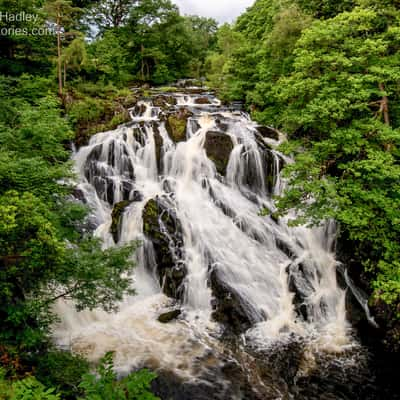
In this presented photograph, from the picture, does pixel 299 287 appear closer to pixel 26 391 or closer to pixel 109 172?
pixel 26 391

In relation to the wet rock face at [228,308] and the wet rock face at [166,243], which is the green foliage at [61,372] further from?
the wet rock face at [166,243]

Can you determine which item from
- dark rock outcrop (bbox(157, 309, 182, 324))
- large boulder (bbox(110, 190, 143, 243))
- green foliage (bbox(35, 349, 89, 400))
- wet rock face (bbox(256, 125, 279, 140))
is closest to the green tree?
wet rock face (bbox(256, 125, 279, 140))

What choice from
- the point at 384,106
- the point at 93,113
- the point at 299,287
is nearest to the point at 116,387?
the point at 299,287

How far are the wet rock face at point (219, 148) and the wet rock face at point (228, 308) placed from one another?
4935 millimetres

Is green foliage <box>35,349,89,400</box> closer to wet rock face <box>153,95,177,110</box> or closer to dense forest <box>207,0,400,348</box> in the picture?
dense forest <box>207,0,400,348</box>

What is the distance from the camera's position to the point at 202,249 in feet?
31.4

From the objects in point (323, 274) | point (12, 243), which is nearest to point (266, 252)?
→ point (323, 274)

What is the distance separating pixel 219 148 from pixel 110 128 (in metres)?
5.55

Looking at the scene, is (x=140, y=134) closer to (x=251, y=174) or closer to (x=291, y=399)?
(x=251, y=174)

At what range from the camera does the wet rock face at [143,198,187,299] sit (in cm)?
909

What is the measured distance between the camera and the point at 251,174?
39.5 ft

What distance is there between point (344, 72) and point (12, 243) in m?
9.00

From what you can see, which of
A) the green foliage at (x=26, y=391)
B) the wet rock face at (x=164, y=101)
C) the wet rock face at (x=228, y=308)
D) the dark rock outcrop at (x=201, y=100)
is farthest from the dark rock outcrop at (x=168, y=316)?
the dark rock outcrop at (x=201, y=100)

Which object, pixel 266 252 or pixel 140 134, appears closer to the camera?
pixel 266 252
